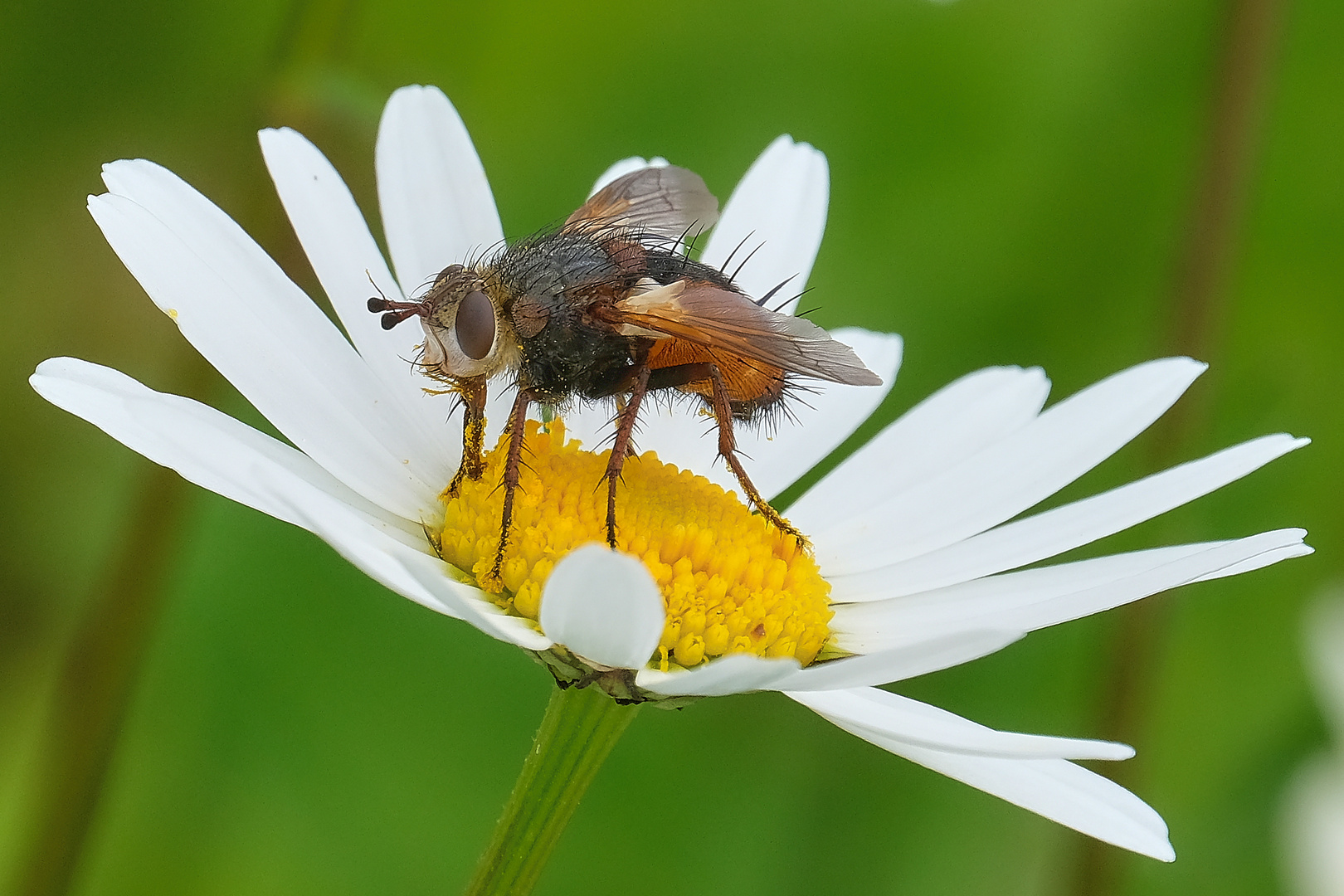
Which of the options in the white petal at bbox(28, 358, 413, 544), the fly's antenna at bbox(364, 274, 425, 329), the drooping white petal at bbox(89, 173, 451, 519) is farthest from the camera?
the fly's antenna at bbox(364, 274, 425, 329)

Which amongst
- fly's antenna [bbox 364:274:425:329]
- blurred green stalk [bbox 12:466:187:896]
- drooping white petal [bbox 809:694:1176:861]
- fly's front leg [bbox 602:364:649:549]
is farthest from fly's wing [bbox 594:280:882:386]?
blurred green stalk [bbox 12:466:187:896]

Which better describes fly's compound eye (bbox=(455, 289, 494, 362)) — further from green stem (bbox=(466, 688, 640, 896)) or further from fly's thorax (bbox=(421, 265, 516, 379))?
green stem (bbox=(466, 688, 640, 896))

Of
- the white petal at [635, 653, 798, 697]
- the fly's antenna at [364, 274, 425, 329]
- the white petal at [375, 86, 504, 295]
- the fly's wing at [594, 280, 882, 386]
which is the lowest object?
the white petal at [635, 653, 798, 697]

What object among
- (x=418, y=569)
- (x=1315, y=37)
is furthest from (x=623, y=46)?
(x=418, y=569)

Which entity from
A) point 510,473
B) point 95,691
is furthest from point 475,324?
point 95,691

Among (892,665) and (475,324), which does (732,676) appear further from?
(475,324)

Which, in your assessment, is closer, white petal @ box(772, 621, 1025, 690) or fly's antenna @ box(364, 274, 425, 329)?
white petal @ box(772, 621, 1025, 690)

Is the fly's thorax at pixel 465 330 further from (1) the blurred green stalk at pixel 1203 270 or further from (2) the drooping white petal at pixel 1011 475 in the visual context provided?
(1) the blurred green stalk at pixel 1203 270
